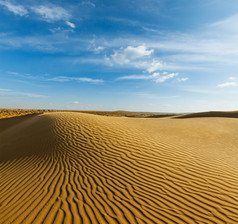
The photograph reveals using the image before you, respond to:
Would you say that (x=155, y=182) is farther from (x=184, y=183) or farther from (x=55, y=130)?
(x=55, y=130)

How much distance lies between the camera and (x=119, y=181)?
14.1ft

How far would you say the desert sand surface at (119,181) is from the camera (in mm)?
3131

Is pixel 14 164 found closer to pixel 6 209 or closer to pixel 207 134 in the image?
pixel 6 209

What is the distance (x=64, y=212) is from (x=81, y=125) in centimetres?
668

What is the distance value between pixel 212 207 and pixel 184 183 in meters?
0.90

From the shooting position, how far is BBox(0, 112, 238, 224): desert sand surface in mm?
3131

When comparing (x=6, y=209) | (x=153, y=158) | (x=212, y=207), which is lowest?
(x=6, y=209)

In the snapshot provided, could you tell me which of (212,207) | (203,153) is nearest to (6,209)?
(212,207)

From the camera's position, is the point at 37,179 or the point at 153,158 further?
the point at 153,158

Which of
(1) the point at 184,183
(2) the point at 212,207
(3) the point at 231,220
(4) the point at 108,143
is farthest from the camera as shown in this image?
(4) the point at 108,143

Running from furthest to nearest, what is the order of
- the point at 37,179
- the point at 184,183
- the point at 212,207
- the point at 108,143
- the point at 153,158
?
the point at 108,143 < the point at 153,158 < the point at 37,179 < the point at 184,183 < the point at 212,207

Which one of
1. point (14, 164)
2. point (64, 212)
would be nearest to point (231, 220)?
point (64, 212)

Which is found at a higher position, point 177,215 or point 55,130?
point 55,130

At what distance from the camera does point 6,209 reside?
11.1 feet
